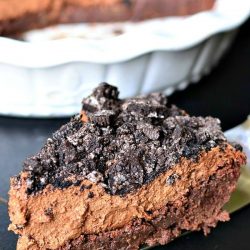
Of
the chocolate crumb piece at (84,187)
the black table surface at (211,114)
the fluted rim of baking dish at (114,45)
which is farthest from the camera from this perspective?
the fluted rim of baking dish at (114,45)

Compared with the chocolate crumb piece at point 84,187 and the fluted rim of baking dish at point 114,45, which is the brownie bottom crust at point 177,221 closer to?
the chocolate crumb piece at point 84,187

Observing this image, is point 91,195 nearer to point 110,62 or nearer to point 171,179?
point 171,179

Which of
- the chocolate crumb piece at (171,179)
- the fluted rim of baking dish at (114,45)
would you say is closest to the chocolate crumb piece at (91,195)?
the chocolate crumb piece at (171,179)

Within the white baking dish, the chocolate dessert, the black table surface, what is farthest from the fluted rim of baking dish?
the chocolate dessert

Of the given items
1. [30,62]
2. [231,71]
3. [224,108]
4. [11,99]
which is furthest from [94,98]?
[231,71]

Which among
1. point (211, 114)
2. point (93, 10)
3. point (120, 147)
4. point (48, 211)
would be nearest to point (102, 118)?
point (120, 147)

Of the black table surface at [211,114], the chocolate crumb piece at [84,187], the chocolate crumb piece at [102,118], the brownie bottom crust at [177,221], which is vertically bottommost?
the black table surface at [211,114]

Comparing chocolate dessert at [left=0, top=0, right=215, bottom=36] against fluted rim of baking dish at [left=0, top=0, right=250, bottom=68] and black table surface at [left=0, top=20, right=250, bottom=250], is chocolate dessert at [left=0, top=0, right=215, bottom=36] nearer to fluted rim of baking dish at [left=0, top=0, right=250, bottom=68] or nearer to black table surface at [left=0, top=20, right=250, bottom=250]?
black table surface at [left=0, top=20, right=250, bottom=250]
